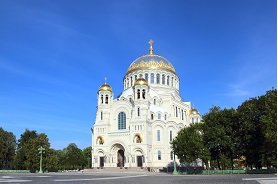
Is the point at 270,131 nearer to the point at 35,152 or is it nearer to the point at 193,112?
the point at 35,152

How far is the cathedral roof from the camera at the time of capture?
6612cm

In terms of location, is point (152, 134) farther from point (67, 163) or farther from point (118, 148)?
A: point (67, 163)

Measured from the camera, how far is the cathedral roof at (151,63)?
66.1 metres

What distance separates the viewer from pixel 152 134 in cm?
5594

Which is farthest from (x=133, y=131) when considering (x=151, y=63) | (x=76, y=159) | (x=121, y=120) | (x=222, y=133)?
(x=76, y=159)

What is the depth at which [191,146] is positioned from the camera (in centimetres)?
3831

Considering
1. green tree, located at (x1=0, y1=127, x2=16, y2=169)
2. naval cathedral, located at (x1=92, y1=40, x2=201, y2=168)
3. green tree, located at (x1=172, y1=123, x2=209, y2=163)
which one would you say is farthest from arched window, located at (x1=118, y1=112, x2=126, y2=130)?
green tree, located at (x1=0, y1=127, x2=16, y2=169)

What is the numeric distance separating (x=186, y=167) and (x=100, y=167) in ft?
49.6

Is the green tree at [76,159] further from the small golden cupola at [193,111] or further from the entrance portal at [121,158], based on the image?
the small golden cupola at [193,111]

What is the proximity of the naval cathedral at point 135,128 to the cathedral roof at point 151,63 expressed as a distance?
5.73 metres

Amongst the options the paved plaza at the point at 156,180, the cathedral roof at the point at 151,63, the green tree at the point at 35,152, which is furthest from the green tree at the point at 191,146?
the cathedral roof at the point at 151,63

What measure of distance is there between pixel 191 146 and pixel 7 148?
139 feet

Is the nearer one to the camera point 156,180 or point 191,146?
point 156,180

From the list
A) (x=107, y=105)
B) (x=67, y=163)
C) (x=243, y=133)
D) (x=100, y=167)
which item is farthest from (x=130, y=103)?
(x=67, y=163)
